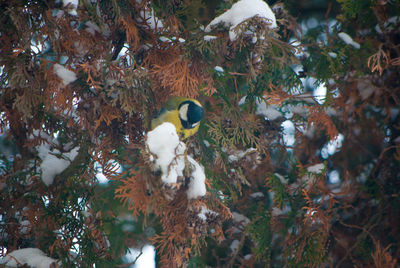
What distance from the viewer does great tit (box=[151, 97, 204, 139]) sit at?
7.45ft

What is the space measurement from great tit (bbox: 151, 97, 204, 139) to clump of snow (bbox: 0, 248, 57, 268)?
1036mm

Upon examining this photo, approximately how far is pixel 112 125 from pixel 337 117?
2.22m

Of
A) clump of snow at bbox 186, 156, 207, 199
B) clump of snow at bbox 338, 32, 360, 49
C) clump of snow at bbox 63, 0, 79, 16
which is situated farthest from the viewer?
clump of snow at bbox 338, 32, 360, 49

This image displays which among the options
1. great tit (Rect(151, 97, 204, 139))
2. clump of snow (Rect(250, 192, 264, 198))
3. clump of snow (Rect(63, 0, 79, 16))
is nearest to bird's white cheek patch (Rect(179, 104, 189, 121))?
great tit (Rect(151, 97, 204, 139))

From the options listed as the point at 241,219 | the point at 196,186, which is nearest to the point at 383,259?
the point at 241,219

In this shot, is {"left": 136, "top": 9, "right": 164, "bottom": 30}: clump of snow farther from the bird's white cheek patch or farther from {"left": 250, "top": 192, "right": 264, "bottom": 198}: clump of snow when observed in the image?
{"left": 250, "top": 192, "right": 264, "bottom": 198}: clump of snow

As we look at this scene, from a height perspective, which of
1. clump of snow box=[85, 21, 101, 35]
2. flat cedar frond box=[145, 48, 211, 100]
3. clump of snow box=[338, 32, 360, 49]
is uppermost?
clump of snow box=[85, 21, 101, 35]

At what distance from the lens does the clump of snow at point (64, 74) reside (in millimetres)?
1926

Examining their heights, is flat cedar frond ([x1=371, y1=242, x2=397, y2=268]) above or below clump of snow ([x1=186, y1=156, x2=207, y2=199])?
below

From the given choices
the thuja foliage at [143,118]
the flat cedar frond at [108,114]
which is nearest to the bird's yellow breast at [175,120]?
the thuja foliage at [143,118]

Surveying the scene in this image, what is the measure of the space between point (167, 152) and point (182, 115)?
0.89 metres

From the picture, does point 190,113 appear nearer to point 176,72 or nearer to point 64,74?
point 176,72

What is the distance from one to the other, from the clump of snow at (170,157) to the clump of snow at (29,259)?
105cm

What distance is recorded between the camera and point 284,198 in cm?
281
